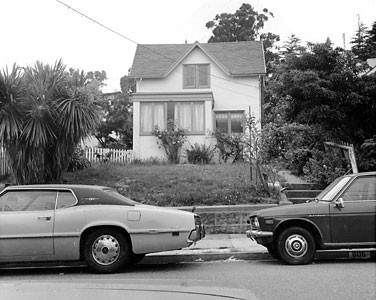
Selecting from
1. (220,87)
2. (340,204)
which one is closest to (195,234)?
(340,204)

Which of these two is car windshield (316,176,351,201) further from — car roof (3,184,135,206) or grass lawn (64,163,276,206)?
grass lawn (64,163,276,206)

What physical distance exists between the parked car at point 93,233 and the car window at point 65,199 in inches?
2.5

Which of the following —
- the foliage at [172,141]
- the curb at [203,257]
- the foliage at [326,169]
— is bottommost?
the curb at [203,257]

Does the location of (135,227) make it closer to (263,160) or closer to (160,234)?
(160,234)

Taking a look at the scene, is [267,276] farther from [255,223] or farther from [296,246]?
[255,223]

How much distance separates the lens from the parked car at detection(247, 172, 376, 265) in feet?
25.5

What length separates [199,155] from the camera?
20266 millimetres

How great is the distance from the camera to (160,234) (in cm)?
735

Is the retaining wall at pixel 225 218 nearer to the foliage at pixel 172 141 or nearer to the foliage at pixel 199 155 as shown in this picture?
the foliage at pixel 199 155

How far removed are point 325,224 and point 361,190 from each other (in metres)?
0.90

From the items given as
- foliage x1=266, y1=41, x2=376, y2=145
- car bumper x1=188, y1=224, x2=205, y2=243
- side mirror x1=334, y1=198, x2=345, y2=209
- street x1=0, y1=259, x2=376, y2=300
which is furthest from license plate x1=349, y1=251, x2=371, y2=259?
foliage x1=266, y1=41, x2=376, y2=145

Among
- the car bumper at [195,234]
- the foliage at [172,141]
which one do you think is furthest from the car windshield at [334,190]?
the foliage at [172,141]

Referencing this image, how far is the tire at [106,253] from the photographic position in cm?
727

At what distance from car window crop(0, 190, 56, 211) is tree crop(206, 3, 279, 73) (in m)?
40.6
